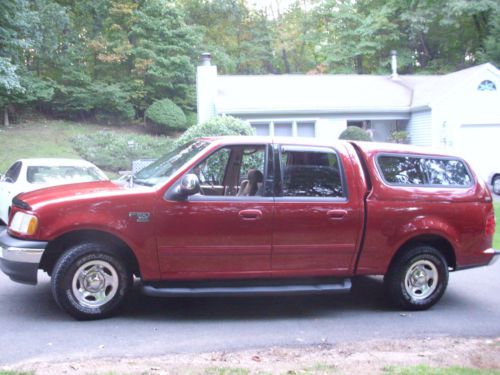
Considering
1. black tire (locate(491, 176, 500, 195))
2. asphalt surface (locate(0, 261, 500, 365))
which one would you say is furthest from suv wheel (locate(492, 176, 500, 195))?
asphalt surface (locate(0, 261, 500, 365))

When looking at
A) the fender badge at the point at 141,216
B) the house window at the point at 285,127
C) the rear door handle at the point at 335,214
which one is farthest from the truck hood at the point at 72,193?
the house window at the point at 285,127

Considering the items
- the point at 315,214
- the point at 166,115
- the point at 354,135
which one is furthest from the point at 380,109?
the point at 315,214

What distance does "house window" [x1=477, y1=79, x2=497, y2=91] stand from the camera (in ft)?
73.5

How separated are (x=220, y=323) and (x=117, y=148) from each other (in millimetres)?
19829

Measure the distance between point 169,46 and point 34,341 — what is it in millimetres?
26404

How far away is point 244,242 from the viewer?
548cm

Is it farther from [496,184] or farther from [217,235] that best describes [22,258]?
[496,184]

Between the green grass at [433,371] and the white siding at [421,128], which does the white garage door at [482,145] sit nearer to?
the white siding at [421,128]

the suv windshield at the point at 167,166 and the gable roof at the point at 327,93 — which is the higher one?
the gable roof at the point at 327,93

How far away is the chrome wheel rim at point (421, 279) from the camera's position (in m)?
6.11

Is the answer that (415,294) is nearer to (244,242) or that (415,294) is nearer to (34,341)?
(244,242)

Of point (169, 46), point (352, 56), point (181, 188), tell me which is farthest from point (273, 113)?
point (181, 188)

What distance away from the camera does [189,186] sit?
5215mm

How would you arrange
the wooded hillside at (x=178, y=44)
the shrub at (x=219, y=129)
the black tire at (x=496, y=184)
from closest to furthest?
the shrub at (x=219, y=129), the black tire at (x=496, y=184), the wooded hillside at (x=178, y=44)
